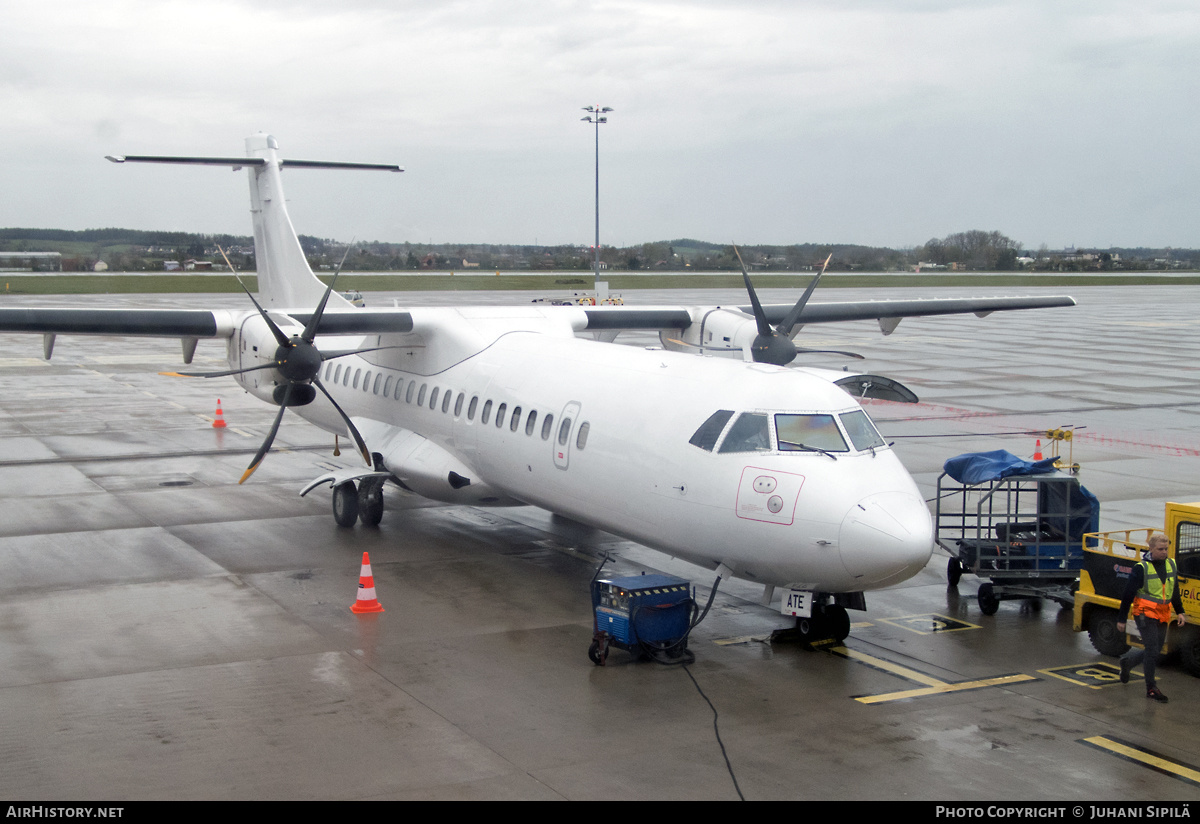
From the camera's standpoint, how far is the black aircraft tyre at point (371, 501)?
1720cm

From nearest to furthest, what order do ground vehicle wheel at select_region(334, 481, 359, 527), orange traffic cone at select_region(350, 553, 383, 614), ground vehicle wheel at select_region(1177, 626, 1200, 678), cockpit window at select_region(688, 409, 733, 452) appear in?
1. ground vehicle wheel at select_region(1177, 626, 1200, 678)
2. cockpit window at select_region(688, 409, 733, 452)
3. orange traffic cone at select_region(350, 553, 383, 614)
4. ground vehicle wheel at select_region(334, 481, 359, 527)

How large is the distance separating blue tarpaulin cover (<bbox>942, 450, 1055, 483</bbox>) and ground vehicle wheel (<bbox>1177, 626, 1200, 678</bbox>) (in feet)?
9.46

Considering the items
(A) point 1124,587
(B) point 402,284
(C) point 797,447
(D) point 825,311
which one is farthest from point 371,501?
(B) point 402,284

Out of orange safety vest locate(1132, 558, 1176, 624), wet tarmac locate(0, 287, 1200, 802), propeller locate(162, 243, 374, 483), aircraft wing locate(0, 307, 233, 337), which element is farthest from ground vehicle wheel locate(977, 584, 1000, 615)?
aircraft wing locate(0, 307, 233, 337)

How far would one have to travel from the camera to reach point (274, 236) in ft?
72.5

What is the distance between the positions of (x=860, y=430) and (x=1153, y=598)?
Answer: 10.2 feet

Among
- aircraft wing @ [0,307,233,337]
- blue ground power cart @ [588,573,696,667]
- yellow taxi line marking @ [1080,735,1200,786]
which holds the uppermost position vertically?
aircraft wing @ [0,307,233,337]

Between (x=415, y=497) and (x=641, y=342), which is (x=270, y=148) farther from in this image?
(x=641, y=342)

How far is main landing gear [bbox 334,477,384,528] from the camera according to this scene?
17.1 meters

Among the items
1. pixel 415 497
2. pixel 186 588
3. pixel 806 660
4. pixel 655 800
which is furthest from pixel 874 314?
pixel 655 800

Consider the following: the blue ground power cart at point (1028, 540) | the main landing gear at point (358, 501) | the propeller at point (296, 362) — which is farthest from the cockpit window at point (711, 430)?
the main landing gear at point (358, 501)

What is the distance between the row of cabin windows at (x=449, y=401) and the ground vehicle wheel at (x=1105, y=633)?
5.85 m

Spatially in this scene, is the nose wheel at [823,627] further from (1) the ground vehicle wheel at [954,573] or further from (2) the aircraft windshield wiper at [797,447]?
(1) the ground vehicle wheel at [954,573]

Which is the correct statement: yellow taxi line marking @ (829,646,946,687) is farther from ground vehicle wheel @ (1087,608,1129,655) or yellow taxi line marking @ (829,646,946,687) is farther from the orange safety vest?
ground vehicle wheel @ (1087,608,1129,655)
